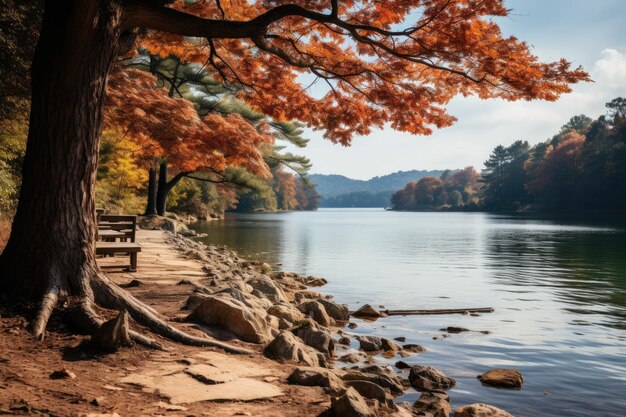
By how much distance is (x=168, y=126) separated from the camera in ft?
45.8

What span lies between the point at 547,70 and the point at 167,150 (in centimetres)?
1042

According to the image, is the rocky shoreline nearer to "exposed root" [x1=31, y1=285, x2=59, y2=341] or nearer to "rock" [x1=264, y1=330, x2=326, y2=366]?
"rock" [x1=264, y1=330, x2=326, y2=366]

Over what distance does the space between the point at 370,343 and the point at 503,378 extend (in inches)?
81.4

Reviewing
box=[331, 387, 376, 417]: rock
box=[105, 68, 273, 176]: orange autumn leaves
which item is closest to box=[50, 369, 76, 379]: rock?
box=[331, 387, 376, 417]: rock

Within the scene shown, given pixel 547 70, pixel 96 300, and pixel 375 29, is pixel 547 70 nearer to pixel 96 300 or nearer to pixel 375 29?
pixel 375 29

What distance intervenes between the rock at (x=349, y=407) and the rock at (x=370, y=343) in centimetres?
441

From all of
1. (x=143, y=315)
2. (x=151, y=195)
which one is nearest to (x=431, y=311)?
(x=143, y=315)

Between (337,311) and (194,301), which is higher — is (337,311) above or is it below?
below

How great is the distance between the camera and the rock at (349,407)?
363 cm

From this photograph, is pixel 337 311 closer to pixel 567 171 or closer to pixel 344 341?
pixel 344 341

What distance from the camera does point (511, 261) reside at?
21.6 m

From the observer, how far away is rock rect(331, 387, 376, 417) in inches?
143

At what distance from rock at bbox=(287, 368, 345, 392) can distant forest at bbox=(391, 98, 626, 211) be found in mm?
67647

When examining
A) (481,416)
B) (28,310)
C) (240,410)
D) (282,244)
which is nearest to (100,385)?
(240,410)
